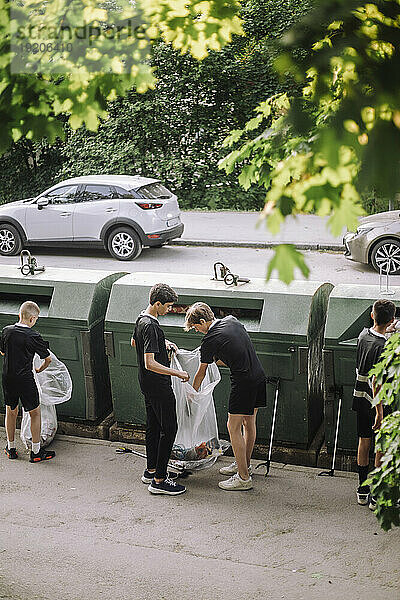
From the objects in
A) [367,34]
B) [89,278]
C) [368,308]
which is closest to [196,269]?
[89,278]

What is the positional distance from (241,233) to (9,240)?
3.86 metres

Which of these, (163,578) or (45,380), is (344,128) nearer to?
(163,578)

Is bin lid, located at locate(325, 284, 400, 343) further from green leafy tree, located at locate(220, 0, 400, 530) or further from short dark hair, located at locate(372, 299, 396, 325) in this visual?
green leafy tree, located at locate(220, 0, 400, 530)

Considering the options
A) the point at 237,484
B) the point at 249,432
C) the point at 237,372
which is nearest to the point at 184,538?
the point at 237,484

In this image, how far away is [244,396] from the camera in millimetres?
5605

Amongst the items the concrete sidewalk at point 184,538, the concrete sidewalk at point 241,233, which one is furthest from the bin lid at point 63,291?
the concrete sidewalk at point 241,233

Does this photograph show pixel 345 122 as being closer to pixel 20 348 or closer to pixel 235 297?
pixel 235 297

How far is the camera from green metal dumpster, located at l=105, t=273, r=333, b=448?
19.5 feet

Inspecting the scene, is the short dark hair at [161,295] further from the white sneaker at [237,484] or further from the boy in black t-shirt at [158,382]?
the white sneaker at [237,484]

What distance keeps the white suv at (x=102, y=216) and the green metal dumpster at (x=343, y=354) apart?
615 centimetres

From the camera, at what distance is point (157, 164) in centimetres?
1605

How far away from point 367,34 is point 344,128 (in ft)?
1.60

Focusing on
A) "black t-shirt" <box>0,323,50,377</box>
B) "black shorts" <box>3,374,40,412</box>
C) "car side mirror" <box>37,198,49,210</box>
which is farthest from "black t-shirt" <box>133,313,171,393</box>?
A: "car side mirror" <box>37,198,49,210</box>

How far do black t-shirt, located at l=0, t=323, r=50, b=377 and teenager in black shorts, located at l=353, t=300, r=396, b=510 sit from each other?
7.81 ft
